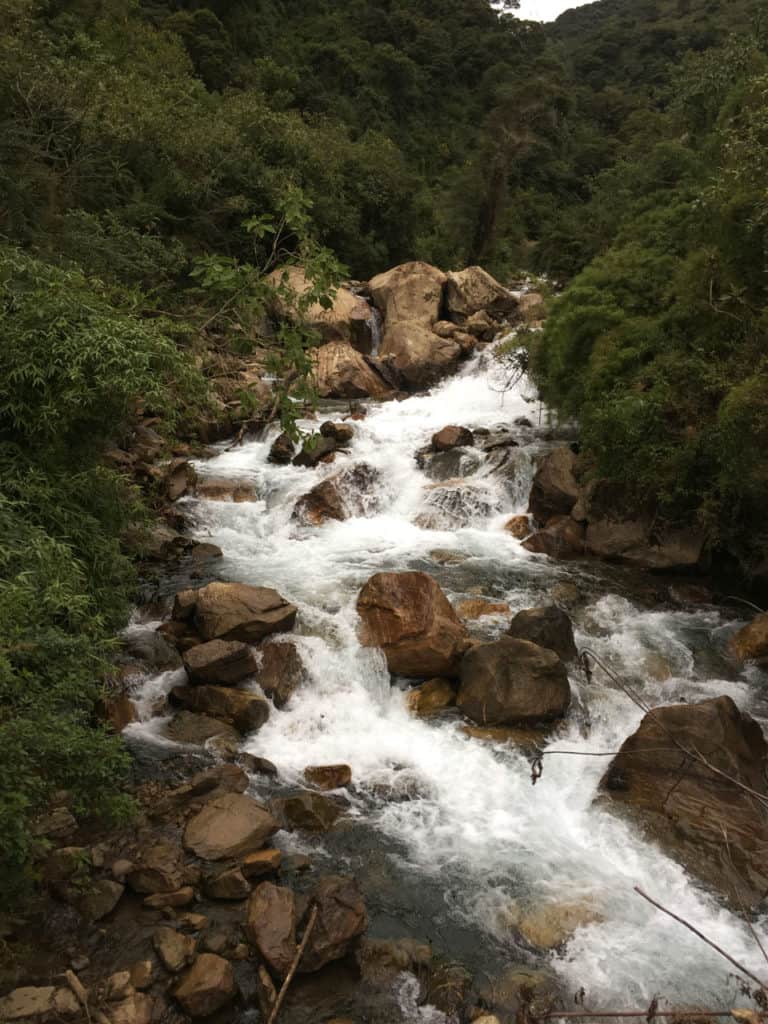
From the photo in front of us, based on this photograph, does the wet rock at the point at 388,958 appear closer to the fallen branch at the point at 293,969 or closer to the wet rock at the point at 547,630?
the fallen branch at the point at 293,969

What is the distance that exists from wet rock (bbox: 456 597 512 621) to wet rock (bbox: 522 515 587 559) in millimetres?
2098

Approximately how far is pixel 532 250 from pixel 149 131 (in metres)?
15.5

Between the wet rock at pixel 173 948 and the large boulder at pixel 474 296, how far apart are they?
64.0 feet

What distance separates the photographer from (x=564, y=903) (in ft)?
17.8

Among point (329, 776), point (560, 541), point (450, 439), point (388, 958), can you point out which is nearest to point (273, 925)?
point (388, 958)

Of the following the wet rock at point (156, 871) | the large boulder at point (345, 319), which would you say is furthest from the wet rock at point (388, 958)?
the large boulder at point (345, 319)

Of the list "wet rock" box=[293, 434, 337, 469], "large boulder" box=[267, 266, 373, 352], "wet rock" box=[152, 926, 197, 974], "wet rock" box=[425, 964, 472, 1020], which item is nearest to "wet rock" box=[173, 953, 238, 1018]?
"wet rock" box=[152, 926, 197, 974]

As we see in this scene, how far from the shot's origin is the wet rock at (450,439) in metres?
14.4

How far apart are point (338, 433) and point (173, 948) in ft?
35.7

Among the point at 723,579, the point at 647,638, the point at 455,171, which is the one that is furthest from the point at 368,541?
the point at 455,171

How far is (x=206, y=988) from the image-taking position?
171 inches

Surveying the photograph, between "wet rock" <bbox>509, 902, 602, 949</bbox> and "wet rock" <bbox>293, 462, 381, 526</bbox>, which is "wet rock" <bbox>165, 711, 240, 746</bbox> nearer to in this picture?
"wet rock" <bbox>509, 902, 602, 949</bbox>

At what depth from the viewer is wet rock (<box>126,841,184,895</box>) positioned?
513 cm

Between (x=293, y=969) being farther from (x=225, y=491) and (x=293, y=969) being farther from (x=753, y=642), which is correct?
(x=225, y=491)
